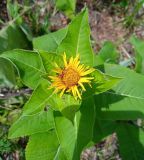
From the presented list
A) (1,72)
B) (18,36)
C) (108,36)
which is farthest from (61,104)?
(108,36)

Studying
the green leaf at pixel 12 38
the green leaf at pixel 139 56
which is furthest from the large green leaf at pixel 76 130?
the green leaf at pixel 12 38

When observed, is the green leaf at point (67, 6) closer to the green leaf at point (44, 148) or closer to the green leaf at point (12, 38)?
the green leaf at point (12, 38)

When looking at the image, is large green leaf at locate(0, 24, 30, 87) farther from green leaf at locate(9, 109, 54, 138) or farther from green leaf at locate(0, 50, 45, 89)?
green leaf at locate(0, 50, 45, 89)

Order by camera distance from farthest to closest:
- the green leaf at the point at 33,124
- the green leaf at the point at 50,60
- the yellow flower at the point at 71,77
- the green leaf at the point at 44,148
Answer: the green leaf at the point at 44,148 → the green leaf at the point at 33,124 → the green leaf at the point at 50,60 → the yellow flower at the point at 71,77

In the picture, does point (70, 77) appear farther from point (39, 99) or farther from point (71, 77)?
point (39, 99)

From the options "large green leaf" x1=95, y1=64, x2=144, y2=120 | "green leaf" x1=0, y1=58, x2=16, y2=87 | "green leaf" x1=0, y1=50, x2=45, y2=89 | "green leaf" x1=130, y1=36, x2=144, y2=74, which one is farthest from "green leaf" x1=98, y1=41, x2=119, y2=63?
"green leaf" x1=0, y1=50, x2=45, y2=89

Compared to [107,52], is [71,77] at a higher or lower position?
lower

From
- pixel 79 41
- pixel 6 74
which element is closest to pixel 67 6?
pixel 6 74
